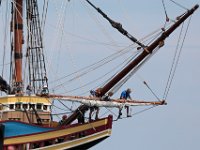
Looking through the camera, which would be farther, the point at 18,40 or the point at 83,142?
the point at 18,40

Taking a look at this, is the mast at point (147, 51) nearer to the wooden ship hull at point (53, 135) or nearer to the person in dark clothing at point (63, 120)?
the wooden ship hull at point (53, 135)

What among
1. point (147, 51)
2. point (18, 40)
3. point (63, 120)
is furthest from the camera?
point (18, 40)

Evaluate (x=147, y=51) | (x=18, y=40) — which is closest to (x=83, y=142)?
(x=147, y=51)

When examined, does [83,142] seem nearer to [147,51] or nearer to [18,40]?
[147,51]

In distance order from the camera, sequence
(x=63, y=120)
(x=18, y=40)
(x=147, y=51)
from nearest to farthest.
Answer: (x=147, y=51) < (x=63, y=120) < (x=18, y=40)

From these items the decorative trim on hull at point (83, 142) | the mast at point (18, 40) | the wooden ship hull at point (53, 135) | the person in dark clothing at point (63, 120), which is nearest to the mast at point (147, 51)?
the wooden ship hull at point (53, 135)

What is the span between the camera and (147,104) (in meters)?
55.7

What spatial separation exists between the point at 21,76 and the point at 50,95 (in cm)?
646

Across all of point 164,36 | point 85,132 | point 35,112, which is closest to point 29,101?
point 35,112

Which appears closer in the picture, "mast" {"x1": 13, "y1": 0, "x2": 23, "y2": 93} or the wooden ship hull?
the wooden ship hull

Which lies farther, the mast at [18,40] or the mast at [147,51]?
the mast at [18,40]

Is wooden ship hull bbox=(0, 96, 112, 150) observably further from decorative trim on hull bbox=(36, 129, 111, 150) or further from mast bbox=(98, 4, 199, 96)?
mast bbox=(98, 4, 199, 96)

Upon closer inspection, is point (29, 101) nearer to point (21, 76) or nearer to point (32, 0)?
point (21, 76)

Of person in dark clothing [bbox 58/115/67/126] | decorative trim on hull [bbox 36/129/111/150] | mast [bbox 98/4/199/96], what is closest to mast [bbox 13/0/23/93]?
person in dark clothing [bbox 58/115/67/126]
